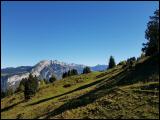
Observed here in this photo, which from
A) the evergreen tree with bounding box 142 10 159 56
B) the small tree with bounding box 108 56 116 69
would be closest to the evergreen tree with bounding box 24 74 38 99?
the evergreen tree with bounding box 142 10 159 56

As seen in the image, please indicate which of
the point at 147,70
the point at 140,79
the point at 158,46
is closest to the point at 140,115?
the point at 140,79

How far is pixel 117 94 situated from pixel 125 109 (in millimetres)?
8126

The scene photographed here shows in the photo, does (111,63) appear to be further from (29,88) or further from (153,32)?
(153,32)

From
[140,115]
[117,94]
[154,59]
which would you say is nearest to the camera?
[140,115]

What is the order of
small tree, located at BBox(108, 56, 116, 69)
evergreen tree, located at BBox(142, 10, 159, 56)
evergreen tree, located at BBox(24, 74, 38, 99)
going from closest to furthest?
1. evergreen tree, located at BBox(142, 10, 159, 56)
2. evergreen tree, located at BBox(24, 74, 38, 99)
3. small tree, located at BBox(108, 56, 116, 69)

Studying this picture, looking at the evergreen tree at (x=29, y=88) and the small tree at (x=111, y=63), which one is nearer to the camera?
the evergreen tree at (x=29, y=88)

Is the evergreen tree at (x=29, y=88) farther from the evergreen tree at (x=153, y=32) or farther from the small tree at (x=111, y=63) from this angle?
the small tree at (x=111, y=63)

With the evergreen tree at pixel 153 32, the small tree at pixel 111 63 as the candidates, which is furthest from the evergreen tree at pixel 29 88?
the small tree at pixel 111 63

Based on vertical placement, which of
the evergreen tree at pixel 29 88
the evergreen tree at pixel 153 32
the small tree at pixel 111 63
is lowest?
the evergreen tree at pixel 29 88

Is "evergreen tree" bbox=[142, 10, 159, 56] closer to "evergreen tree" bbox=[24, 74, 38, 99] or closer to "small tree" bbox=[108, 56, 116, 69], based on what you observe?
"evergreen tree" bbox=[24, 74, 38, 99]

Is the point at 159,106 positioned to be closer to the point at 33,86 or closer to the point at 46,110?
the point at 46,110

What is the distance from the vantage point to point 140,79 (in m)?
59.6

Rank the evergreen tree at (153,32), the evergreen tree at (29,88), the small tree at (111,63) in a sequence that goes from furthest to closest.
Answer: the small tree at (111,63), the evergreen tree at (29,88), the evergreen tree at (153,32)

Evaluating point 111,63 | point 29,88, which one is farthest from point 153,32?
point 111,63
